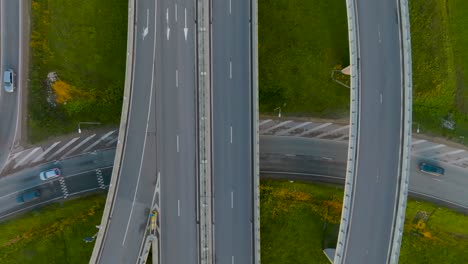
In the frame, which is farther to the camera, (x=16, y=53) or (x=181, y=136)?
(x=16, y=53)

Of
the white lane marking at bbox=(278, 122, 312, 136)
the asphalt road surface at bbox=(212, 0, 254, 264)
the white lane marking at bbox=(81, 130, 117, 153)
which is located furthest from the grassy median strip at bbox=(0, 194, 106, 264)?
the white lane marking at bbox=(278, 122, 312, 136)

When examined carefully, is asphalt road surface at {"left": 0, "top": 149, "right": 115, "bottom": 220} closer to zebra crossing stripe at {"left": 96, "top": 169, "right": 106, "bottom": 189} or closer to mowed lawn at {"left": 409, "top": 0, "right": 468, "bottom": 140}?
zebra crossing stripe at {"left": 96, "top": 169, "right": 106, "bottom": 189}

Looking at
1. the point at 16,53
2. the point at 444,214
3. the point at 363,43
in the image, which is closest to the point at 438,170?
the point at 444,214

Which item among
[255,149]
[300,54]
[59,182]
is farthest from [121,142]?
[300,54]

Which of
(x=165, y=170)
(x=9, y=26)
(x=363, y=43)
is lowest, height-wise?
(x=165, y=170)

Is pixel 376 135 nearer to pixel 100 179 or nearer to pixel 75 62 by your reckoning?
pixel 100 179

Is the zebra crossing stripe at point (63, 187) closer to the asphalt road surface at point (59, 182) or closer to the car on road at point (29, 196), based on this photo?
the asphalt road surface at point (59, 182)

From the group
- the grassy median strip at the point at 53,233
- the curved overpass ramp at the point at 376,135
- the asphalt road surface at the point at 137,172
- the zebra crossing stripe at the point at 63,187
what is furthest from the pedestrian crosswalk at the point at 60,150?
the curved overpass ramp at the point at 376,135

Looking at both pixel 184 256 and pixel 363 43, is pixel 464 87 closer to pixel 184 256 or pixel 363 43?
pixel 363 43
